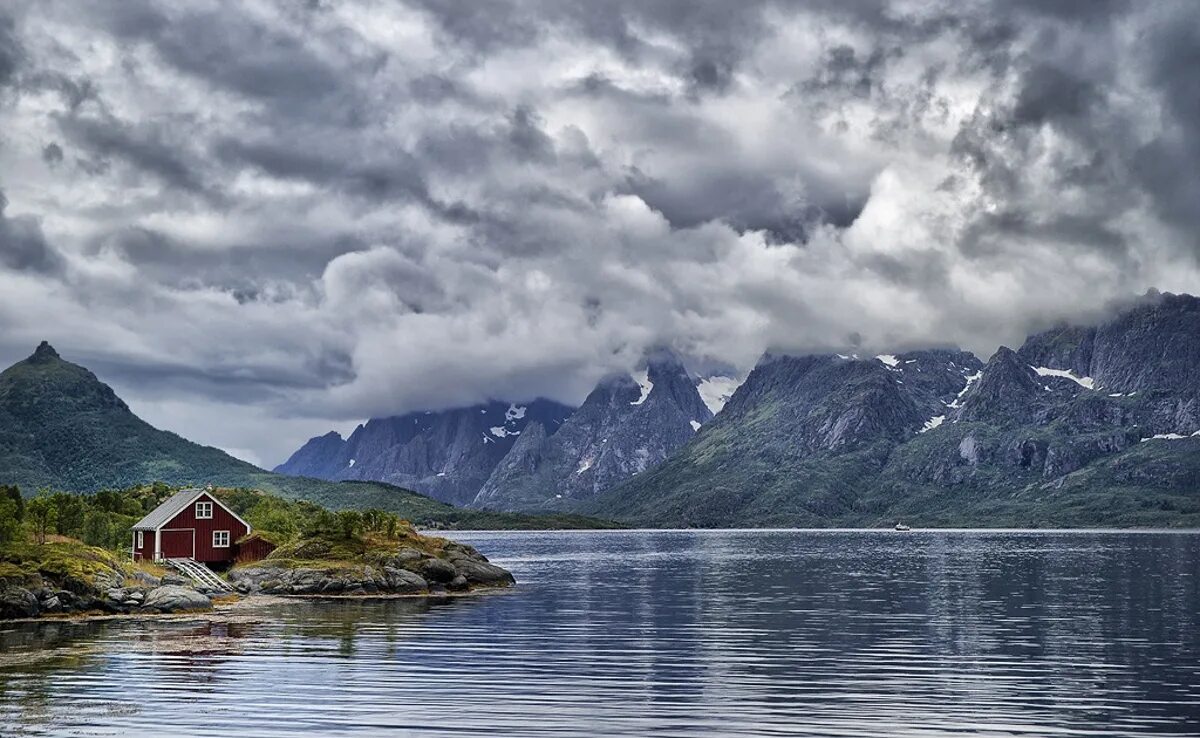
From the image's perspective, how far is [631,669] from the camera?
54.0 metres

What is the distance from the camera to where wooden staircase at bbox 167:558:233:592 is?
101688 millimetres

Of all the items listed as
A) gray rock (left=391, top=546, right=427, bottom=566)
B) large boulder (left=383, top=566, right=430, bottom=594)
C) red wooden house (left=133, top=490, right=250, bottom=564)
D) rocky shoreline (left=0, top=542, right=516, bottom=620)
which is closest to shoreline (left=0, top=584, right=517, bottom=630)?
rocky shoreline (left=0, top=542, right=516, bottom=620)

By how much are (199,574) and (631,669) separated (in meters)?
65.3

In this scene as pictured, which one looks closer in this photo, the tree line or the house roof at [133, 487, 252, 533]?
the tree line

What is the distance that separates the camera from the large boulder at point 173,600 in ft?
277

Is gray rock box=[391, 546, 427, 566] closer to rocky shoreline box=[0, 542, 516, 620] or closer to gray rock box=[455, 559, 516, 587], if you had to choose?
rocky shoreline box=[0, 542, 516, 620]

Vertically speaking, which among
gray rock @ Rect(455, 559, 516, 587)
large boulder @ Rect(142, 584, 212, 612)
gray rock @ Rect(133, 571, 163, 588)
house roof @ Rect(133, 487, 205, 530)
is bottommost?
gray rock @ Rect(455, 559, 516, 587)

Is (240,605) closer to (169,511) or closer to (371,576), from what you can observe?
(371,576)

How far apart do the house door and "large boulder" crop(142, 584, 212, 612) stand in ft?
91.8

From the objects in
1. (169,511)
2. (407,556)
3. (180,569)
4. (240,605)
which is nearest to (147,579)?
(240,605)

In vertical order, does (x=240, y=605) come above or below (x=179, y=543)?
below

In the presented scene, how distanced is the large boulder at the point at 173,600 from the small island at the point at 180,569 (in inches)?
3.3

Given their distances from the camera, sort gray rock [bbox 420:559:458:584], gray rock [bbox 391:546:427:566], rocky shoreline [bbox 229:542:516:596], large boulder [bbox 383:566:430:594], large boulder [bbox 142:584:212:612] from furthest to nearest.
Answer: gray rock [bbox 391:546:427:566] → gray rock [bbox 420:559:458:584] → large boulder [bbox 383:566:430:594] → rocky shoreline [bbox 229:542:516:596] → large boulder [bbox 142:584:212:612]

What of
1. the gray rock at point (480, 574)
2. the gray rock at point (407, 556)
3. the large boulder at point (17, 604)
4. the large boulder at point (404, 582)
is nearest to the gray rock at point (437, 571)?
the gray rock at point (407, 556)
